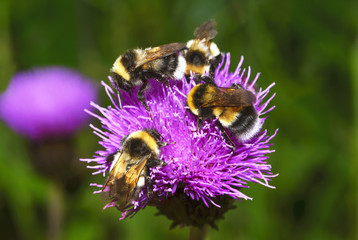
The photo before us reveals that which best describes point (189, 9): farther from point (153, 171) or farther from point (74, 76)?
point (153, 171)

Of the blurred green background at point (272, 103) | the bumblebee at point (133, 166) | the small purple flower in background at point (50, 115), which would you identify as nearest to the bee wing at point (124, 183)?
the bumblebee at point (133, 166)

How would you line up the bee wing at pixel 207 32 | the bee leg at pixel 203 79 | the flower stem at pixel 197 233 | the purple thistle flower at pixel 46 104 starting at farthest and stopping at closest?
1. the purple thistle flower at pixel 46 104
2. the bee wing at pixel 207 32
3. the flower stem at pixel 197 233
4. the bee leg at pixel 203 79

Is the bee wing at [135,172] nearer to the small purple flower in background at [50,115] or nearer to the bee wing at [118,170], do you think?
the bee wing at [118,170]

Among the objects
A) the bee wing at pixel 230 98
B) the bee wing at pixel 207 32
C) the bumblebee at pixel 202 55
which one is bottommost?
the bee wing at pixel 230 98

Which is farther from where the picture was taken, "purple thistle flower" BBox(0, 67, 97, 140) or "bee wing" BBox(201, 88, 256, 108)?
"purple thistle flower" BBox(0, 67, 97, 140)

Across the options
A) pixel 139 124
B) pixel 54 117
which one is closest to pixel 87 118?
pixel 54 117

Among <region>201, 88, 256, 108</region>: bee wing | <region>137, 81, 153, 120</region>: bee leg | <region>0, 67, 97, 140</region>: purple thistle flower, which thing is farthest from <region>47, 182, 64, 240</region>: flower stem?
<region>201, 88, 256, 108</region>: bee wing

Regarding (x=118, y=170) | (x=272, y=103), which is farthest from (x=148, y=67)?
(x=272, y=103)

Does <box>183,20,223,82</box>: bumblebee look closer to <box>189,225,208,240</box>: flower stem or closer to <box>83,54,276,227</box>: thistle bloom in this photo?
<box>83,54,276,227</box>: thistle bloom
